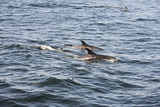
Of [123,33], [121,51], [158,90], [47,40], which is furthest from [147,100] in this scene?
[123,33]

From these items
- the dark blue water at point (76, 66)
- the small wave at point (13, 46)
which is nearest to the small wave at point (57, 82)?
the dark blue water at point (76, 66)

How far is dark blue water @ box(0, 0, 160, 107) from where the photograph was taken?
12.2m

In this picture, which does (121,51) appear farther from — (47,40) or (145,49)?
(47,40)

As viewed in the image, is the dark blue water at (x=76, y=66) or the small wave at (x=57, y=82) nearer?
the dark blue water at (x=76, y=66)

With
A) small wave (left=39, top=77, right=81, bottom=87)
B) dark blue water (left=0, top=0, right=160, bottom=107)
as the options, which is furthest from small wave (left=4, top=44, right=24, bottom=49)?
small wave (left=39, top=77, right=81, bottom=87)

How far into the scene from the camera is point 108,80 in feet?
48.6

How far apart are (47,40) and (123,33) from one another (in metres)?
7.79

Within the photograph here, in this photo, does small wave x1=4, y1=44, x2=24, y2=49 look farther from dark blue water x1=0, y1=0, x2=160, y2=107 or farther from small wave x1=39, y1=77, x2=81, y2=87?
small wave x1=39, y1=77, x2=81, y2=87

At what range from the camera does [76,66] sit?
54.7ft

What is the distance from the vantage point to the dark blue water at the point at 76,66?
1221 cm

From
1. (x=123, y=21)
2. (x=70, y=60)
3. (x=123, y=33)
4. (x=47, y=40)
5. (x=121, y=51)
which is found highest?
(x=123, y=21)

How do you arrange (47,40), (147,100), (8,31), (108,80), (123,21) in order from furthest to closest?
(123,21)
(8,31)
(47,40)
(108,80)
(147,100)

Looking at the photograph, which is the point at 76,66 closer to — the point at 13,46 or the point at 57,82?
the point at 57,82

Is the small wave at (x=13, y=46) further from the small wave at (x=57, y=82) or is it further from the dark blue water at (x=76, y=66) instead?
the small wave at (x=57, y=82)
